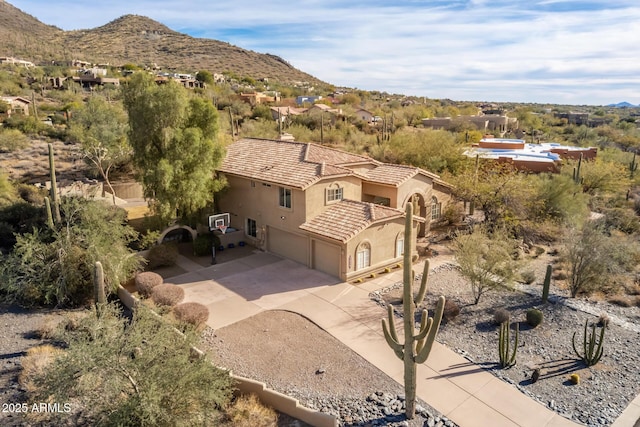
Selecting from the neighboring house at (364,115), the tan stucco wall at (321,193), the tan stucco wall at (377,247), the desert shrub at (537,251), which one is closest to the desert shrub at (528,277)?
the desert shrub at (537,251)

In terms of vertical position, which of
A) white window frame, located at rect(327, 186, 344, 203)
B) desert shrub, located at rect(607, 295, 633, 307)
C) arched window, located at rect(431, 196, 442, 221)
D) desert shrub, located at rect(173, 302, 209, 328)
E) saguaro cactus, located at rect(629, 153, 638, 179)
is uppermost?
white window frame, located at rect(327, 186, 344, 203)

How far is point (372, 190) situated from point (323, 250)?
6.84 metres

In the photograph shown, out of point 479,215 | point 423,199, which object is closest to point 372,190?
point 423,199

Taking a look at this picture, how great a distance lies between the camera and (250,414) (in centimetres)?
1210

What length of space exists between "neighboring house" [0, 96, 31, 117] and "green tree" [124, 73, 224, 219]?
→ 129 ft

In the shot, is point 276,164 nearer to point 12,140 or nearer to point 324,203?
point 324,203

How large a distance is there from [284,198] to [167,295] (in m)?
8.43

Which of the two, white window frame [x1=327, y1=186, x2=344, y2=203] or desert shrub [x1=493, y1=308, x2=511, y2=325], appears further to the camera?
white window frame [x1=327, y1=186, x2=344, y2=203]

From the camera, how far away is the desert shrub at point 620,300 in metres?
20.0

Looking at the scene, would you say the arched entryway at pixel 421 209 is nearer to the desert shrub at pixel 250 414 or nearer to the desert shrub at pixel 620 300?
the desert shrub at pixel 620 300

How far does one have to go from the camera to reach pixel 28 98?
61719 millimetres

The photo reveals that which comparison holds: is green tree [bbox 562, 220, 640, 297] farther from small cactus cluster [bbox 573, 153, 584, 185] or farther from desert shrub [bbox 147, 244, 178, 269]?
desert shrub [bbox 147, 244, 178, 269]

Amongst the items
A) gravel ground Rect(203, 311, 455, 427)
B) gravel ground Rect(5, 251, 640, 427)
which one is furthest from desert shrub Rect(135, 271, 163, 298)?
gravel ground Rect(203, 311, 455, 427)

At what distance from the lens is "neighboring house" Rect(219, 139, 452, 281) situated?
2194cm
